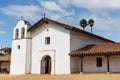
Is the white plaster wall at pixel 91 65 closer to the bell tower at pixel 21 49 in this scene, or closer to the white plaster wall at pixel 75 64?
the white plaster wall at pixel 75 64

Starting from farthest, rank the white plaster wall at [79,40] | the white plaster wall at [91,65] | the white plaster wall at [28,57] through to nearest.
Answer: the white plaster wall at [28,57] < the white plaster wall at [79,40] < the white plaster wall at [91,65]

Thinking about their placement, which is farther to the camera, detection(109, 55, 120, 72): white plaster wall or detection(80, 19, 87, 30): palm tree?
detection(80, 19, 87, 30): palm tree

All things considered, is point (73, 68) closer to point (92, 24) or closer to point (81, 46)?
point (81, 46)

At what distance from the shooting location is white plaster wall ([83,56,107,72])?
29.4 metres

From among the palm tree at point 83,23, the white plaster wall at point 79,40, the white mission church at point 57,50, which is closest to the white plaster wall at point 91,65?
the white mission church at point 57,50

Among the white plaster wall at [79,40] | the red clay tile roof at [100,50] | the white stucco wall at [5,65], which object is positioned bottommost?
the white stucco wall at [5,65]

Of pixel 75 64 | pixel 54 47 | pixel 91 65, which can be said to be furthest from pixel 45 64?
pixel 91 65

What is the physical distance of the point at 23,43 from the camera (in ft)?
108

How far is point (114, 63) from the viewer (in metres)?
28.7

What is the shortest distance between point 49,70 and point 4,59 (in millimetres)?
13375

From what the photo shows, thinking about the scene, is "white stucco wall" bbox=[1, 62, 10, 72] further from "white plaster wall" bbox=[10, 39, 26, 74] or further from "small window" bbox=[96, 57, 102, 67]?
"small window" bbox=[96, 57, 102, 67]

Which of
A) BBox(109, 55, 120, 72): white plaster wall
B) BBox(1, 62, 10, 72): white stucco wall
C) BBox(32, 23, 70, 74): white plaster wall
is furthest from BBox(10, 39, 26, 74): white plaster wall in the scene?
BBox(109, 55, 120, 72): white plaster wall

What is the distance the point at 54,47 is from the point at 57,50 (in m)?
0.62

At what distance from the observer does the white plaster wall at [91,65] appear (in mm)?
29398
